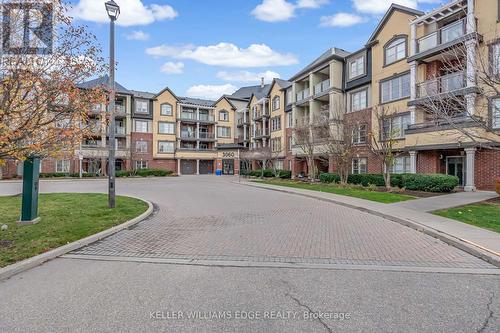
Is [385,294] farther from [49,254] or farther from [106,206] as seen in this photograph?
[106,206]

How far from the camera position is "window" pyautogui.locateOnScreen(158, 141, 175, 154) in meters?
50.7

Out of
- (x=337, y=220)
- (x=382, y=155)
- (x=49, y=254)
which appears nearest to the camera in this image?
(x=49, y=254)

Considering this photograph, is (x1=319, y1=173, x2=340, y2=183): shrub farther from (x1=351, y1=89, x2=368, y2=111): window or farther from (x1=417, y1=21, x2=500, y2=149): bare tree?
(x1=417, y1=21, x2=500, y2=149): bare tree

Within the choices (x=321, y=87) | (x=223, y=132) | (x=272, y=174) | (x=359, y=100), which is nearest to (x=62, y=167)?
(x=223, y=132)

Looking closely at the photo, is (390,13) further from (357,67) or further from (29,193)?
(29,193)

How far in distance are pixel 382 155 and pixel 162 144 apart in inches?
1540

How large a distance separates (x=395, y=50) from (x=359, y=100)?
17.2ft


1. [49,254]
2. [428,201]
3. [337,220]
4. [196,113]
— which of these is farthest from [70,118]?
[196,113]

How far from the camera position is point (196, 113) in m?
55.7

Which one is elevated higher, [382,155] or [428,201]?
[382,155]

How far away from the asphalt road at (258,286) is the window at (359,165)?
67.2ft

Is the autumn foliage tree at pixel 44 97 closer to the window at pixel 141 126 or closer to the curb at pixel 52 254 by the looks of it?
the curb at pixel 52 254

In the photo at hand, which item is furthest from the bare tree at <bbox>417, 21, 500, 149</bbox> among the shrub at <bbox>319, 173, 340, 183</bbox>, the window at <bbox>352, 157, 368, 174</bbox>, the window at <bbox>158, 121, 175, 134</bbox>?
the window at <bbox>158, 121, 175, 134</bbox>

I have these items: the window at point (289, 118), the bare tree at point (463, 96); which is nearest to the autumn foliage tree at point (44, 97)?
the bare tree at point (463, 96)
